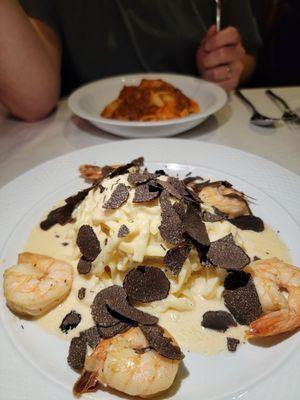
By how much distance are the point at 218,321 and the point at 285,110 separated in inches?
68.3

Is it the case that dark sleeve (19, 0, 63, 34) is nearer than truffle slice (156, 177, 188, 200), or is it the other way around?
truffle slice (156, 177, 188, 200)

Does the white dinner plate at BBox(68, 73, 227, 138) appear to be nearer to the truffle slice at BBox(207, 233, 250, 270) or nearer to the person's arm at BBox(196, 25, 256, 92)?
the person's arm at BBox(196, 25, 256, 92)

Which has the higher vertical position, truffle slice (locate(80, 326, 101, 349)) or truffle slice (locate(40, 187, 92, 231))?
truffle slice (locate(40, 187, 92, 231))

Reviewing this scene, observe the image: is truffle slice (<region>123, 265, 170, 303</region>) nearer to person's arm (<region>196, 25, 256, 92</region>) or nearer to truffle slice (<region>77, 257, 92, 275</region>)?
truffle slice (<region>77, 257, 92, 275</region>)

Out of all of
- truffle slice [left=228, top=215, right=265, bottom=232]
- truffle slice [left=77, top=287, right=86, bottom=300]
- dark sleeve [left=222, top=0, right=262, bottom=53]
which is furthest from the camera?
dark sleeve [left=222, top=0, right=262, bottom=53]

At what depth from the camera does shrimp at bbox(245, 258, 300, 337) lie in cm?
112

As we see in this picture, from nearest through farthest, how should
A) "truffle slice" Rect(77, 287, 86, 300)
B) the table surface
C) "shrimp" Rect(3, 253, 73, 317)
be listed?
"shrimp" Rect(3, 253, 73, 317), "truffle slice" Rect(77, 287, 86, 300), the table surface

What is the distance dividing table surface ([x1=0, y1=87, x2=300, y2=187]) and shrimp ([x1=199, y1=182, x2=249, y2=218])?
489mm

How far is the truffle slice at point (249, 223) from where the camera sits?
5.17ft

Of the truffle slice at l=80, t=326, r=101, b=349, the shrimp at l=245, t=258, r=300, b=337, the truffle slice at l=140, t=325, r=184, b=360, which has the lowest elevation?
the shrimp at l=245, t=258, r=300, b=337

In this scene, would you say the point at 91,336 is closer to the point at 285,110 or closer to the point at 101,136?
the point at 101,136

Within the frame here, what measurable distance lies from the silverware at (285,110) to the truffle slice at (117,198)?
1436 millimetres

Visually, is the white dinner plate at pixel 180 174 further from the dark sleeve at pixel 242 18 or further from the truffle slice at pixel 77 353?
the dark sleeve at pixel 242 18

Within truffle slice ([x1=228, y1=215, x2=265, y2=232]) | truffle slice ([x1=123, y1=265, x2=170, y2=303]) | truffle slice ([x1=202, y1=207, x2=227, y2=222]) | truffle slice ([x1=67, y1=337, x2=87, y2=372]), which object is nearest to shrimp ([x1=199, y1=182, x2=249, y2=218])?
truffle slice ([x1=228, y1=215, x2=265, y2=232])
